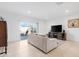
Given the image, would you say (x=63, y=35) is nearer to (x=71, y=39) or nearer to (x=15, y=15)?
(x=71, y=39)

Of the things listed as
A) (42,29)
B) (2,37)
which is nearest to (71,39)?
(42,29)

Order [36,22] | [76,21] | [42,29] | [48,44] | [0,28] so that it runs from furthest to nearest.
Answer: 1. [42,29]
2. [36,22]
3. [76,21]
4. [48,44]
5. [0,28]

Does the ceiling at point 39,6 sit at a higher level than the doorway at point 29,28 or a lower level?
higher

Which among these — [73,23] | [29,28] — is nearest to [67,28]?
[73,23]

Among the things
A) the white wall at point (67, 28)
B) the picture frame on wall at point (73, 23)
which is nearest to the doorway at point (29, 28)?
the white wall at point (67, 28)

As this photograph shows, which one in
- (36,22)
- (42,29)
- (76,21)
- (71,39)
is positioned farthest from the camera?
(42,29)

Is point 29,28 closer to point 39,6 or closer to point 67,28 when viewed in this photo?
point 67,28

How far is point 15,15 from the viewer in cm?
695

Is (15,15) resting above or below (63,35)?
above

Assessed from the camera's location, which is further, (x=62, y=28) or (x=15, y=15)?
(x=62, y=28)

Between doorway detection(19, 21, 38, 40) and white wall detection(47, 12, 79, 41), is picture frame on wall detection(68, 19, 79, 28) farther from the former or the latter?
doorway detection(19, 21, 38, 40)

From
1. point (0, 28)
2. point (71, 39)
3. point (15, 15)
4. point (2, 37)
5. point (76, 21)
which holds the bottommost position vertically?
point (71, 39)

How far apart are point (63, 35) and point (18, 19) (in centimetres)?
417

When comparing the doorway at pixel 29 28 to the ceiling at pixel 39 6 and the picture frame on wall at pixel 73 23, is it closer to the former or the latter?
the ceiling at pixel 39 6
